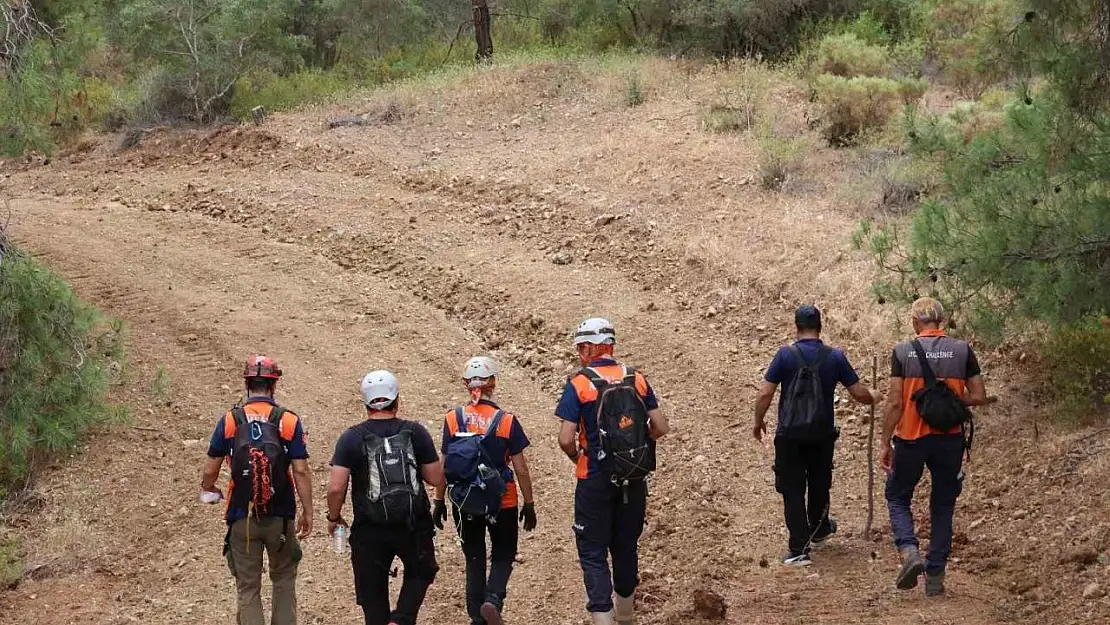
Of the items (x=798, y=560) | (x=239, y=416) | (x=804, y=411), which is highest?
(x=239, y=416)

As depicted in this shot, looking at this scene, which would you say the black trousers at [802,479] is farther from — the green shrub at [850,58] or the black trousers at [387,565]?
the green shrub at [850,58]

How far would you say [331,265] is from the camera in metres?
15.8

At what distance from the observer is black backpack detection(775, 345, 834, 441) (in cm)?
768

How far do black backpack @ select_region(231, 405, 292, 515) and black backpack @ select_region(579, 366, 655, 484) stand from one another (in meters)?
1.80

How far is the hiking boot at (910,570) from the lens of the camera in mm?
7277

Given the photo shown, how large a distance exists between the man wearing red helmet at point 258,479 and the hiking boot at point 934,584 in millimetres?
3561

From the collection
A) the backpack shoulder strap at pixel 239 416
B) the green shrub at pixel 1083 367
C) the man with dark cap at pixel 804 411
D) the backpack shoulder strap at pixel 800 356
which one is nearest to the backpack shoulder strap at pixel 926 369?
the man with dark cap at pixel 804 411

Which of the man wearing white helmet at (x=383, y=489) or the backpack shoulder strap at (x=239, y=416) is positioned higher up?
the backpack shoulder strap at (x=239, y=416)

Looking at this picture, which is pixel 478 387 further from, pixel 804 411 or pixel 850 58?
pixel 850 58

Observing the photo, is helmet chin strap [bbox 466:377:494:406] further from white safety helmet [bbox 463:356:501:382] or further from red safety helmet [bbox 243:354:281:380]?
red safety helmet [bbox 243:354:281:380]

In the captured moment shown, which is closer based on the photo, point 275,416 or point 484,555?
point 275,416

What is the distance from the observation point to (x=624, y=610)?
24.2 feet

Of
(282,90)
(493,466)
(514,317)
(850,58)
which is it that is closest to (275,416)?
(493,466)

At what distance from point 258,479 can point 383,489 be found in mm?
845
